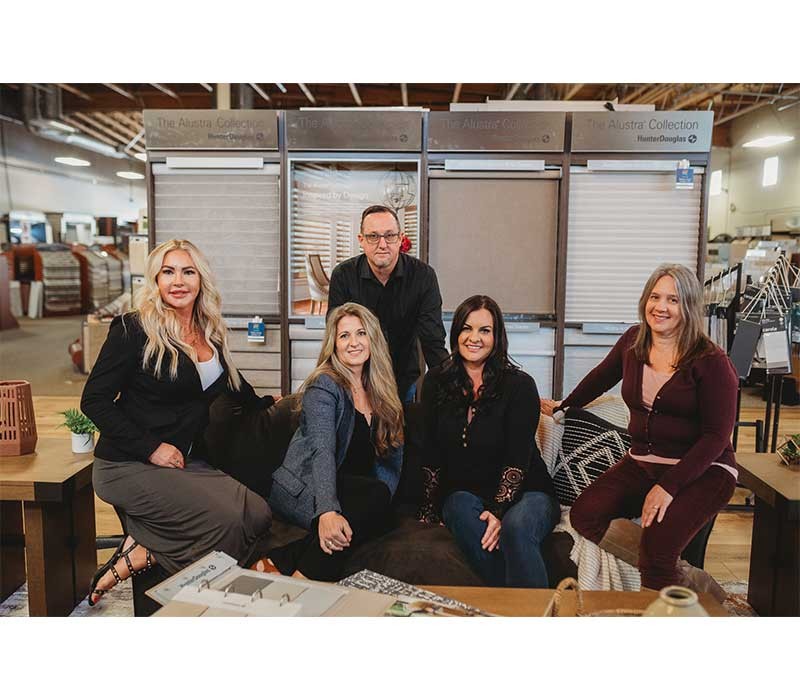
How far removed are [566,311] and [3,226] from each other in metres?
2.55

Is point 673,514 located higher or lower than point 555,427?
lower

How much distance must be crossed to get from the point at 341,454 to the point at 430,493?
0.30 m

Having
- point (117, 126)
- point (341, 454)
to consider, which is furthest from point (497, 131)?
point (341, 454)

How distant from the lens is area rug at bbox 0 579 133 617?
2.48 m

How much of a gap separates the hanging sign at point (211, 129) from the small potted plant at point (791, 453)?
2617 mm

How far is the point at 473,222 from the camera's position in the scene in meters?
3.68

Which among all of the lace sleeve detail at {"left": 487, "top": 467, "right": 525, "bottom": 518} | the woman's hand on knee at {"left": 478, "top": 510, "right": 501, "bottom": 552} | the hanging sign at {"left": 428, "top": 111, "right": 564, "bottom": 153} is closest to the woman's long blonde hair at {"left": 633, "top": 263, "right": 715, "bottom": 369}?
the lace sleeve detail at {"left": 487, "top": 467, "right": 525, "bottom": 518}

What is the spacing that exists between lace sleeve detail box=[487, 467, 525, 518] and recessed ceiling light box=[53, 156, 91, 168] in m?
1.69

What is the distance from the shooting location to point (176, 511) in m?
2.21

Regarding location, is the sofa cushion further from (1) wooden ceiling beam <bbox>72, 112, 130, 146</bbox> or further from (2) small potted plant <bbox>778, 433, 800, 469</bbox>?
(1) wooden ceiling beam <bbox>72, 112, 130, 146</bbox>

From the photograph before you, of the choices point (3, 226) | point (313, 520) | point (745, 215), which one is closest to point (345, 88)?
point (745, 215)

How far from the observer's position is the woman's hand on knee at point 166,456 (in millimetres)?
2195

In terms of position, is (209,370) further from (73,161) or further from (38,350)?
(38,350)
